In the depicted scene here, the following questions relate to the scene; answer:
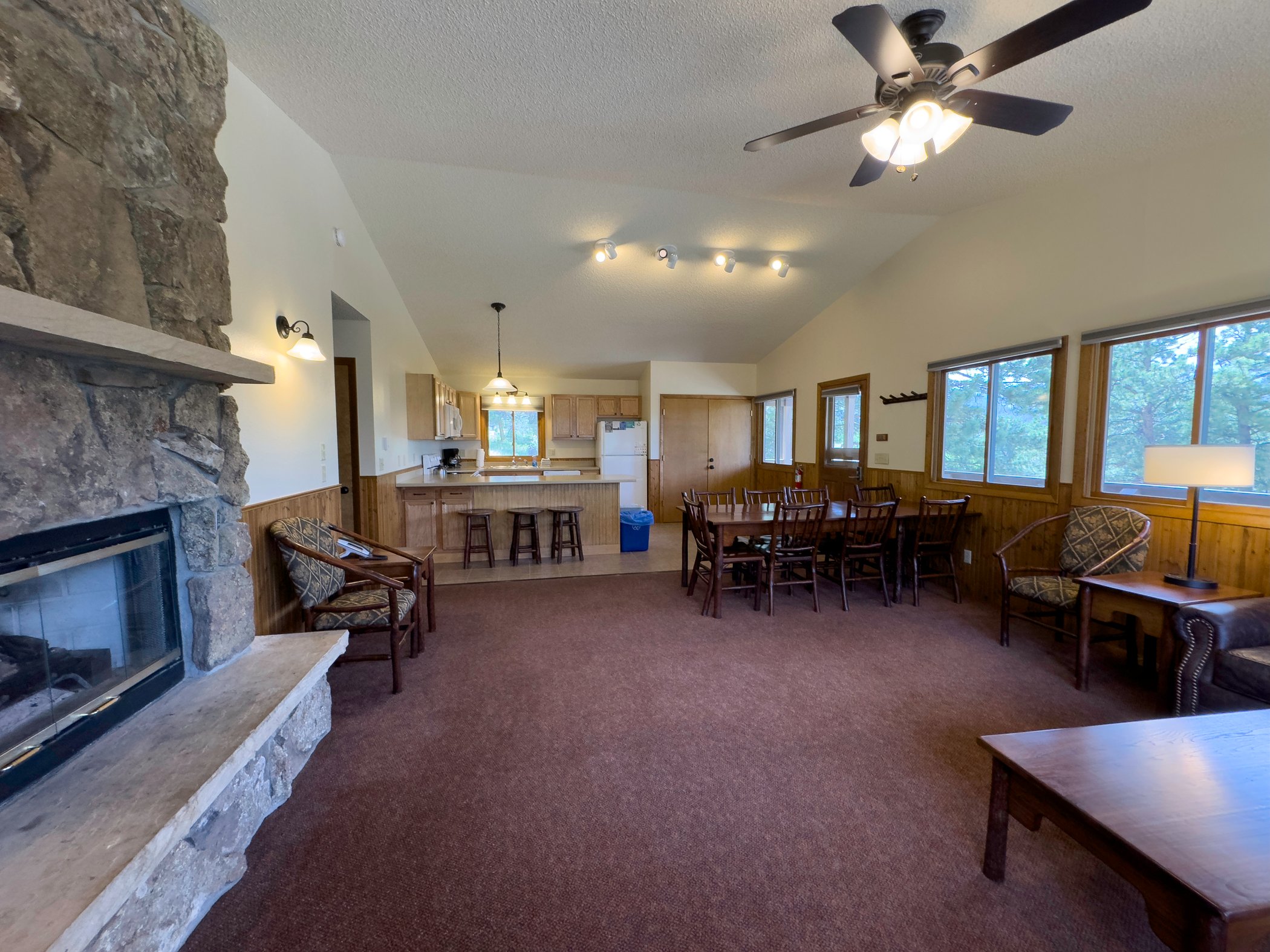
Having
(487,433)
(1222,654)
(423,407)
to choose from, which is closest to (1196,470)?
(1222,654)

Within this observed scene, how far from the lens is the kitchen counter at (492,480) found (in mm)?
4707

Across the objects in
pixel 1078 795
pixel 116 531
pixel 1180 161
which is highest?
pixel 1180 161

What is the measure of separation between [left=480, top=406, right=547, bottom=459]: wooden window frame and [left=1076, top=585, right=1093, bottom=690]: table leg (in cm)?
625

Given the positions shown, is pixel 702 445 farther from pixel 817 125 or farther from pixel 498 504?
pixel 817 125

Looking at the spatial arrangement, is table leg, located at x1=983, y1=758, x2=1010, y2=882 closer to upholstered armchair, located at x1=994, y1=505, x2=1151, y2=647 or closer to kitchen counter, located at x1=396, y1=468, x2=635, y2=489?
upholstered armchair, located at x1=994, y1=505, x2=1151, y2=647

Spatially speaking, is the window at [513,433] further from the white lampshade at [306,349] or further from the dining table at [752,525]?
the white lampshade at [306,349]

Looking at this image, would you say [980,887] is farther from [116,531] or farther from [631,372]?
[631,372]

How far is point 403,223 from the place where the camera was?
382cm

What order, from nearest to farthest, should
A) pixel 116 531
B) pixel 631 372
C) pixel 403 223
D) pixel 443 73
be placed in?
pixel 116 531 < pixel 443 73 < pixel 403 223 < pixel 631 372

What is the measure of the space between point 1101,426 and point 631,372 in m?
5.42

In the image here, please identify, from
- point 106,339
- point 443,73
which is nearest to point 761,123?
Answer: point 443,73

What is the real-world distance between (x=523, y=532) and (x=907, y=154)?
4228 mm

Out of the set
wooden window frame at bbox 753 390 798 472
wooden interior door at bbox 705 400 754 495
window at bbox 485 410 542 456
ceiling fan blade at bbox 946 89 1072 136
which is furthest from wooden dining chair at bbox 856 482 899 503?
window at bbox 485 410 542 456

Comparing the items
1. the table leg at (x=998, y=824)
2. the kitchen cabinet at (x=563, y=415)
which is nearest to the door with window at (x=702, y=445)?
the kitchen cabinet at (x=563, y=415)
